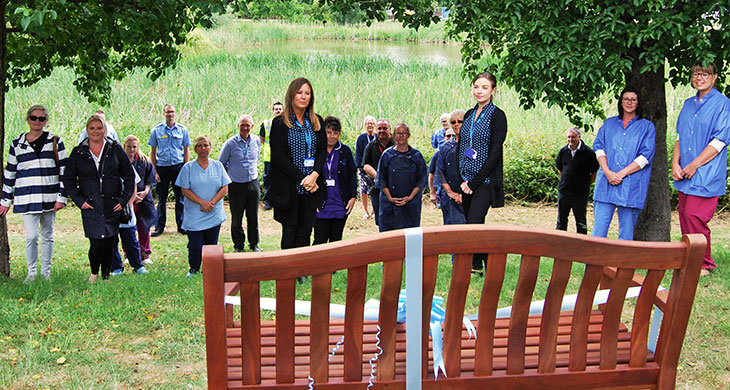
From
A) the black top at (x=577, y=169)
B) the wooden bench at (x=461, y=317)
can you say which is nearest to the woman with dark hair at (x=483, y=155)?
the black top at (x=577, y=169)

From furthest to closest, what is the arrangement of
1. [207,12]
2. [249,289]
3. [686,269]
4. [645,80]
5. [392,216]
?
[392,216]
[645,80]
[207,12]
[686,269]
[249,289]

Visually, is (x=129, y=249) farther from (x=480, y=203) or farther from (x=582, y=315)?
(x=582, y=315)

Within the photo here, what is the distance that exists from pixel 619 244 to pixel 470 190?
4099 millimetres

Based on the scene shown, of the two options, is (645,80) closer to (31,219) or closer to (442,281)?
(442,281)

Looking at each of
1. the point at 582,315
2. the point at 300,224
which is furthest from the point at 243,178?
the point at 582,315

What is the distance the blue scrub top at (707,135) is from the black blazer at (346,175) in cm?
321

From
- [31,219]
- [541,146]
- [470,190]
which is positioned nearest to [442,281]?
[470,190]

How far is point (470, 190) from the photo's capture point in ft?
22.8

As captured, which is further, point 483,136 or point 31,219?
point 31,219

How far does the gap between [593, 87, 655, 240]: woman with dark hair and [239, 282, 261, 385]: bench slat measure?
473 centimetres

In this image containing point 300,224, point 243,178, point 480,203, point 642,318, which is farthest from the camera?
point 243,178

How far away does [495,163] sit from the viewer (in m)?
6.87

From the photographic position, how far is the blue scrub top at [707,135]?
6590 millimetres

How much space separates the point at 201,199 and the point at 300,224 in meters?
1.66
